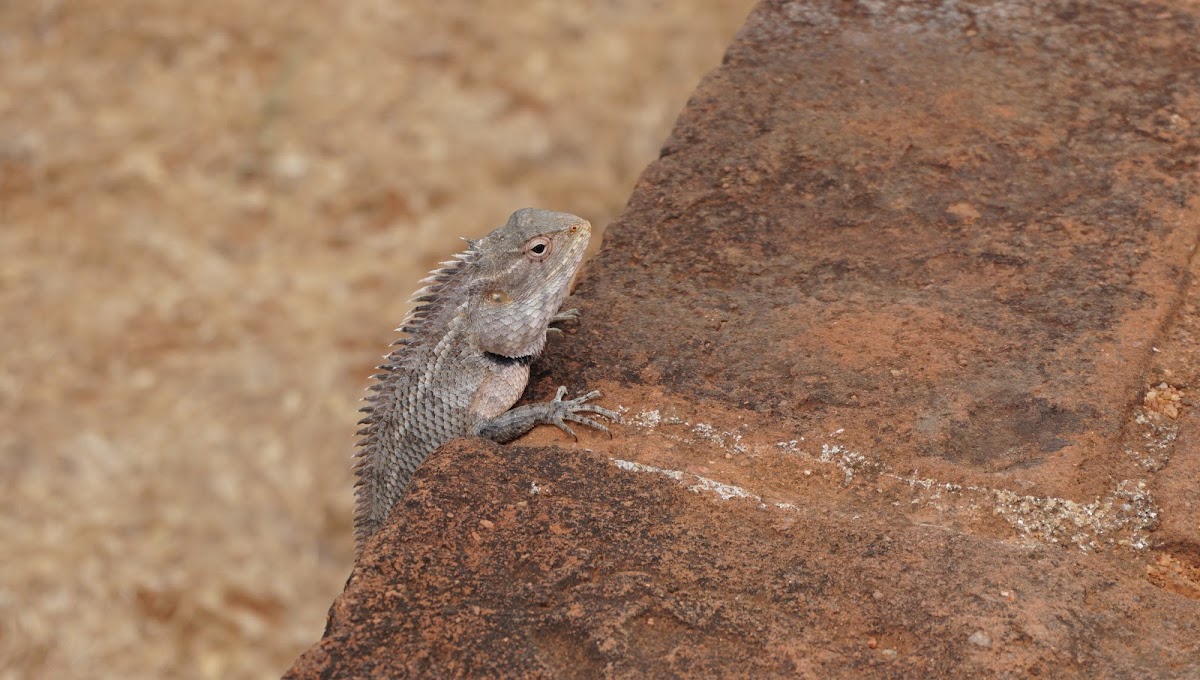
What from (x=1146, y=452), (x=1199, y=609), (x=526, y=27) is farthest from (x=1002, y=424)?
(x=526, y=27)

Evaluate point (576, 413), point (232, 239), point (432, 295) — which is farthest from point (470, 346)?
point (232, 239)

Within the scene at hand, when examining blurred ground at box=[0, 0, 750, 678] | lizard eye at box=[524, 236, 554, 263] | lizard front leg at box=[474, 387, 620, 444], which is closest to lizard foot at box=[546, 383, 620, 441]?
lizard front leg at box=[474, 387, 620, 444]

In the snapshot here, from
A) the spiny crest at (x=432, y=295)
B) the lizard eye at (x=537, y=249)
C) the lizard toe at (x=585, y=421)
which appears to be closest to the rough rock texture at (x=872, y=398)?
the lizard toe at (x=585, y=421)

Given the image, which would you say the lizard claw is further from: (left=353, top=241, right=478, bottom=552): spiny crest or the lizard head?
(left=353, top=241, right=478, bottom=552): spiny crest

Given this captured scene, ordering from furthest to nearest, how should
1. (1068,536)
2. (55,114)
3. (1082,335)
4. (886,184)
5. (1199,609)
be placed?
(55,114)
(886,184)
(1082,335)
(1068,536)
(1199,609)

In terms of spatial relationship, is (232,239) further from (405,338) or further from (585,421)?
(585,421)

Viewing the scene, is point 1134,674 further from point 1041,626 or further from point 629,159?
point 629,159
